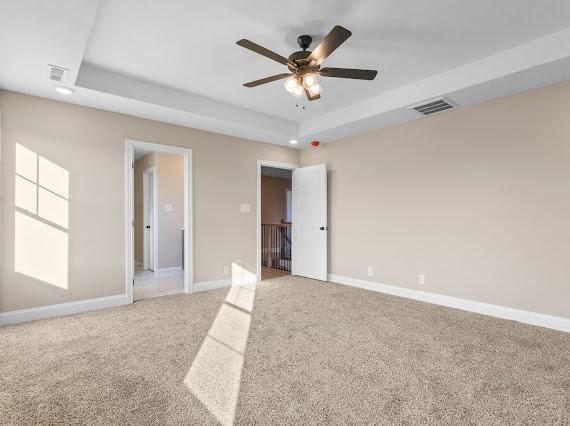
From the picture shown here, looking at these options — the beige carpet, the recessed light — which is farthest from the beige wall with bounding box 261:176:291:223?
the recessed light

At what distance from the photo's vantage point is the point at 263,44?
116 inches

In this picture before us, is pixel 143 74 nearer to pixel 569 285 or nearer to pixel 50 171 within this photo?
pixel 50 171

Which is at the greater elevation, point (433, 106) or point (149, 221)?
point (433, 106)

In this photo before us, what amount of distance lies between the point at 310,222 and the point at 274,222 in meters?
4.92

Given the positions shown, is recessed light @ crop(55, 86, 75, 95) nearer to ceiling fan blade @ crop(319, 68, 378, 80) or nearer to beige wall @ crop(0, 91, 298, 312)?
beige wall @ crop(0, 91, 298, 312)

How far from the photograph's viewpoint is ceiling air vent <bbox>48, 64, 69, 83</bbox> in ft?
9.66

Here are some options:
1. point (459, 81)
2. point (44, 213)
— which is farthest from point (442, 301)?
point (44, 213)

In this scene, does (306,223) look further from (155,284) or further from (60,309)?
(60,309)

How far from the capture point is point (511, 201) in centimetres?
353

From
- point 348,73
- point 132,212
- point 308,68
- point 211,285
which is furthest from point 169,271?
point 348,73

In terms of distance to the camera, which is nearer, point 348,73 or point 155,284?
point 348,73

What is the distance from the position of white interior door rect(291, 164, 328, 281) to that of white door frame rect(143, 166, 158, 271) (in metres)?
2.81

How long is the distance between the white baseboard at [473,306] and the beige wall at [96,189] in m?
2.35

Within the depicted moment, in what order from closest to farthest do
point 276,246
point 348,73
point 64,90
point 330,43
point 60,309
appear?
1. point 330,43
2. point 348,73
3. point 64,90
4. point 60,309
5. point 276,246
